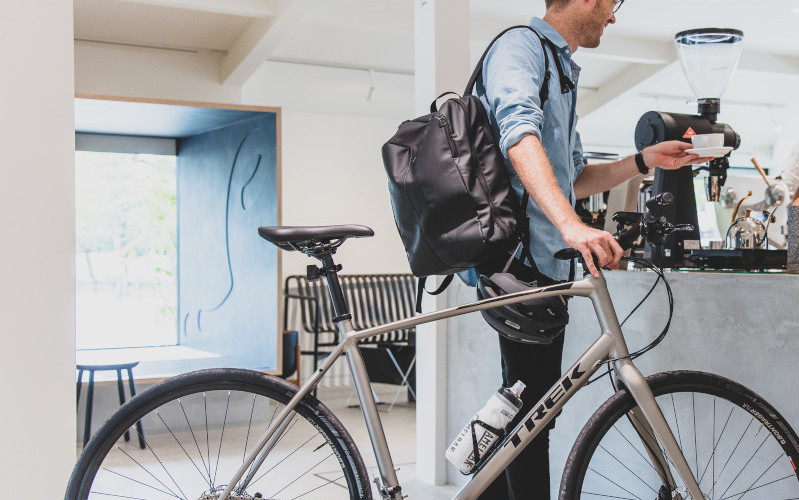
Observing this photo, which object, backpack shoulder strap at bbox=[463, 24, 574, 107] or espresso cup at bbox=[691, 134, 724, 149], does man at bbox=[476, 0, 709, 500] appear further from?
espresso cup at bbox=[691, 134, 724, 149]

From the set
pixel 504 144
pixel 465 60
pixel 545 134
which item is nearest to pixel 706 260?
pixel 545 134

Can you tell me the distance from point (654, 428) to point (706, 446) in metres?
0.55

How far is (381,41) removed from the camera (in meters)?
6.77

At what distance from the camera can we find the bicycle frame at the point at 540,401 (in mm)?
1623

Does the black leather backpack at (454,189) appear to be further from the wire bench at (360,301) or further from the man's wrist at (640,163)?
the wire bench at (360,301)

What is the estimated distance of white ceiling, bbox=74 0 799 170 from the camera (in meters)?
5.55

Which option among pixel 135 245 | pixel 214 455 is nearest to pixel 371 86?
pixel 135 245

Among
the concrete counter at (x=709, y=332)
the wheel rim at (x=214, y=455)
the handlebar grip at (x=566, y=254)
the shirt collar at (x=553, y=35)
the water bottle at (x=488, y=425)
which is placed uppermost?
the shirt collar at (x=553, y=35)

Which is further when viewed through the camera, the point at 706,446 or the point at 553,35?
the point at 706,446

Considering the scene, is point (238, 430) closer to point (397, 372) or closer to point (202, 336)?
point (202, 336)

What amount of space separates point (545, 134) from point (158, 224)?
13.7 feet

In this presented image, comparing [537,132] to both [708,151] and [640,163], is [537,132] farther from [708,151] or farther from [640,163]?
[708,151]

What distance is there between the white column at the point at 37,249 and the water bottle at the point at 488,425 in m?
0.86

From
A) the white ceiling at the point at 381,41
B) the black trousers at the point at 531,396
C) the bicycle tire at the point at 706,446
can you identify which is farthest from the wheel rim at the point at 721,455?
the white ceiling at the point at 381,41
